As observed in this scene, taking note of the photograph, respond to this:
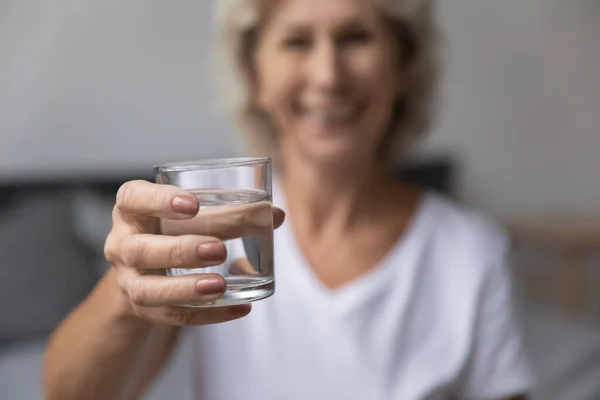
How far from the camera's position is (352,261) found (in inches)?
29.5

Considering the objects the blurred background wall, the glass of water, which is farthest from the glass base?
the blurred background wall

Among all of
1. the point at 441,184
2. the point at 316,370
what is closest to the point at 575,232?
the point at 441,184

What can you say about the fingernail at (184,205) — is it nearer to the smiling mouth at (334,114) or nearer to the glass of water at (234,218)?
the glass of water at (234,218)

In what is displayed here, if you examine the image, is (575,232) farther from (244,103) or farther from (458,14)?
(244,103)

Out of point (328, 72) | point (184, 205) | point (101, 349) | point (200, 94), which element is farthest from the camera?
point (200, 94)

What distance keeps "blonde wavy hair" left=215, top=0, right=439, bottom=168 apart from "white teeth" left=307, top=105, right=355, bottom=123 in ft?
0.42

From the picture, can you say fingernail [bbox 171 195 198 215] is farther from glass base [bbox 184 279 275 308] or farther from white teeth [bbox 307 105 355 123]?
white teeth [bbox 307 105 355 123]

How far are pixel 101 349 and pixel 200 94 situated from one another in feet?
4.30

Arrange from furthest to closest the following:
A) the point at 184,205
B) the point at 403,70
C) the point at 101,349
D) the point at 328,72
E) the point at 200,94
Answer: the point at 200,94 < the point at 403,70 < the point at 328,72 < the point at 101,349 < the point at 184,205

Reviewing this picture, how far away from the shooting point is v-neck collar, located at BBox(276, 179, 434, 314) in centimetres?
71

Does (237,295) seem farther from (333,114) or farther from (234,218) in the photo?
(333,114)

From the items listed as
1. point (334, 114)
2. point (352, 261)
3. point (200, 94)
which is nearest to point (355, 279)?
point (352, 261)

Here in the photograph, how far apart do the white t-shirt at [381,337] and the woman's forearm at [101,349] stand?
0.56 feet

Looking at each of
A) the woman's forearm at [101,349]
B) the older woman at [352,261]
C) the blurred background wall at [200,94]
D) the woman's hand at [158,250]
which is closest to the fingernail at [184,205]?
the woman's hand at [158,250]
